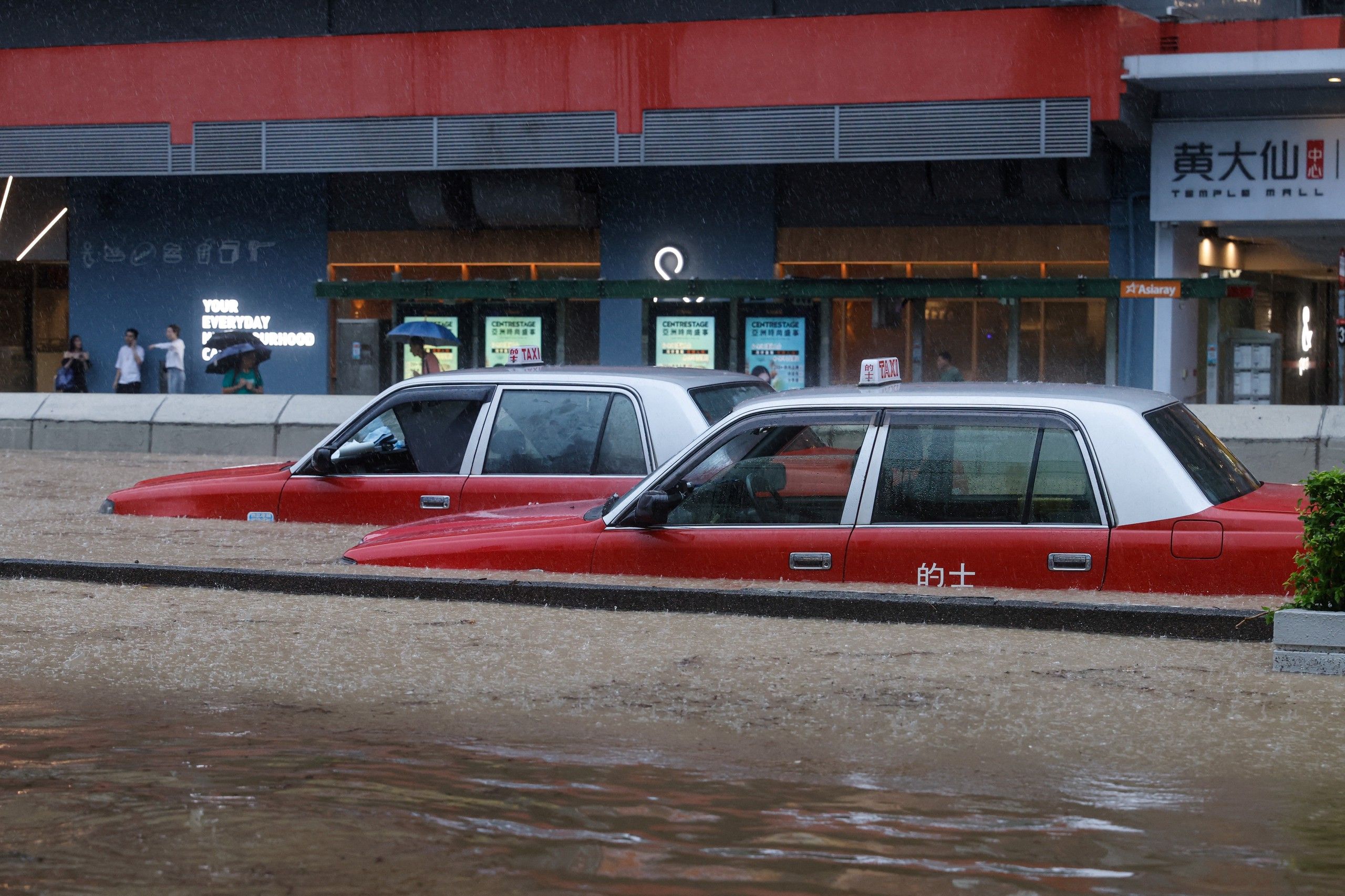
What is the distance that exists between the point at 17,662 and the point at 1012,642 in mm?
3973

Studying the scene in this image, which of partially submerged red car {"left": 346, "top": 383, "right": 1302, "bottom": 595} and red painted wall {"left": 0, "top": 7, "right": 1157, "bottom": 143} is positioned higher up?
red painted wall {"left": 0, "top": 7, "right": 1157, "bottom": 143}

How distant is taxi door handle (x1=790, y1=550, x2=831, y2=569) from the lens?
7203mm

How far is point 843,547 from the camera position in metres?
7.16

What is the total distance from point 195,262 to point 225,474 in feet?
61.2

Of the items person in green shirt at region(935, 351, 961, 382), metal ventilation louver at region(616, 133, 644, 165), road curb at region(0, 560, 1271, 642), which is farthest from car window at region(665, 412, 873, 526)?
metal ventilation louver at region(616, 133, 644, 165)

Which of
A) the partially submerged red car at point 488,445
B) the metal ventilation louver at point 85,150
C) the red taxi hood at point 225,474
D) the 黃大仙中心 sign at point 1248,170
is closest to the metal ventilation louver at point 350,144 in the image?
the metal ventilation louver at point 85,150

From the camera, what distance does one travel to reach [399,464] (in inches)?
388

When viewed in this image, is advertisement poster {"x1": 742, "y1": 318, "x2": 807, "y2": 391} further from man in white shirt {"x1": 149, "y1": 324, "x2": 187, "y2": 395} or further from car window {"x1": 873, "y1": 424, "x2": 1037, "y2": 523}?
car window {"x1": 873, "y1": 424, "x2": 1037, "y2": 523}

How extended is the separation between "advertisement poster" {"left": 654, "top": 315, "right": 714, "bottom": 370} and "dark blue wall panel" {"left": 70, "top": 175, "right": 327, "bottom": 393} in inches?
225

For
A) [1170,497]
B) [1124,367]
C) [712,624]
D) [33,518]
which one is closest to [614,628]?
[712,624]

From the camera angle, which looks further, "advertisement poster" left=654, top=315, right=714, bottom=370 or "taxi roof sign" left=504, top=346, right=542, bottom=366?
"advertisement poster" left=654, top=315, right=714, bottom=370

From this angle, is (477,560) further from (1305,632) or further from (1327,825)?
(1327,825)

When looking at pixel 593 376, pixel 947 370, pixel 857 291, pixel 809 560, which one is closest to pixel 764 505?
pixel 809 560

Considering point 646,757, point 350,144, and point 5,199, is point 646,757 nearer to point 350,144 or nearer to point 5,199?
point 350,144
